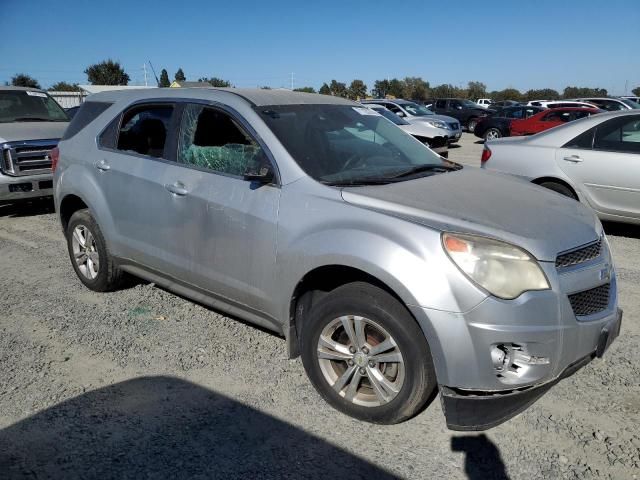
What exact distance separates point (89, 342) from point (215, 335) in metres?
0.90

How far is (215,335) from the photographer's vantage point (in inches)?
161

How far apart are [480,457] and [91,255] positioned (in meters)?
3.63

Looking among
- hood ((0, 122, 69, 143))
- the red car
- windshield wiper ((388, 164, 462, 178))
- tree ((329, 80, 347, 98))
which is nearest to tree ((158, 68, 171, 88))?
hood ((0, 122, 69, 143))

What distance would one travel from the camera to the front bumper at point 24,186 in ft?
25.6

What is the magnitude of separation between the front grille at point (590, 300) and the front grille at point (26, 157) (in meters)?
7.63

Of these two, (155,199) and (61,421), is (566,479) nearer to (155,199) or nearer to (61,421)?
(61,421)

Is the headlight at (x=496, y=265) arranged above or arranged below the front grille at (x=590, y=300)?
above

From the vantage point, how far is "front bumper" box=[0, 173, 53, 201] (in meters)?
7.80

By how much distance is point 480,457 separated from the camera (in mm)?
2691

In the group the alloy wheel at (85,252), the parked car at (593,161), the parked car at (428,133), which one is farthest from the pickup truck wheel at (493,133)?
the alloy wheel at (85,252)

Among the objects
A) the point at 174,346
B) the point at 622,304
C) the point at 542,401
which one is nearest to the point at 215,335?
the point at 174,346

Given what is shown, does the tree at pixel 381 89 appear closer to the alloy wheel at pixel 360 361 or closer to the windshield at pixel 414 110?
the windshield at pixel 414 110

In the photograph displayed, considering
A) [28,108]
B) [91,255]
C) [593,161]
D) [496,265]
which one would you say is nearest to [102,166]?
[91,255]

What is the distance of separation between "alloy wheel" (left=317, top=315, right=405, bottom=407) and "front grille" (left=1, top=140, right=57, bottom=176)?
6.64 metres
